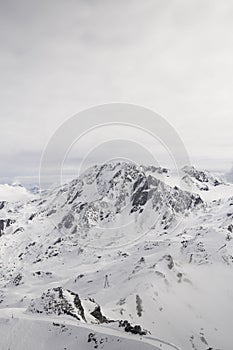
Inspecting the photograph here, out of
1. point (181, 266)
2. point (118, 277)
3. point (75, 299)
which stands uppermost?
point (75, 299)

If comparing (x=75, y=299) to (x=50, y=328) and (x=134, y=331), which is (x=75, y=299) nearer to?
(x=50, y=328)

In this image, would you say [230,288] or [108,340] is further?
[230,288]

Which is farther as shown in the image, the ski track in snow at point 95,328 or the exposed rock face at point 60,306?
the exposed rock face at point 60,306

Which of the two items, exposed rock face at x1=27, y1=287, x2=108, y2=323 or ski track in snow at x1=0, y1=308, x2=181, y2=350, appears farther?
exposed rock face at x1=27, y1=287, x2=108, y2=323

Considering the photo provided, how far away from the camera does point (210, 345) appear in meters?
82.5

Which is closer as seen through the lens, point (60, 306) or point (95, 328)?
point (95, 328)

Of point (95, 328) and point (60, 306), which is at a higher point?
point (95, 328)

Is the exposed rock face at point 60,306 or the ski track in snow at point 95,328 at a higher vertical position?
the ski track in snow at point 95,328

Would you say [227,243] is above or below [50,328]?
below

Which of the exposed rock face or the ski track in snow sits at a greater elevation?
the ski track in snow

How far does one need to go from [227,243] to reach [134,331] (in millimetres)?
123307

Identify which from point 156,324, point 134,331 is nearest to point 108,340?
point 134,331

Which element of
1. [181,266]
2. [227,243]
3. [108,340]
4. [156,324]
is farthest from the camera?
[227,243]

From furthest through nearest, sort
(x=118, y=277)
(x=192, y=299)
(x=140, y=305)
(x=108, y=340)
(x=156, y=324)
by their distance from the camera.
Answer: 1. (x=118, y=277)
2. (x=192, y=299)
3. (x=140, y=305)
4. (x=156, y=324)
5. (x=108, y=340)
